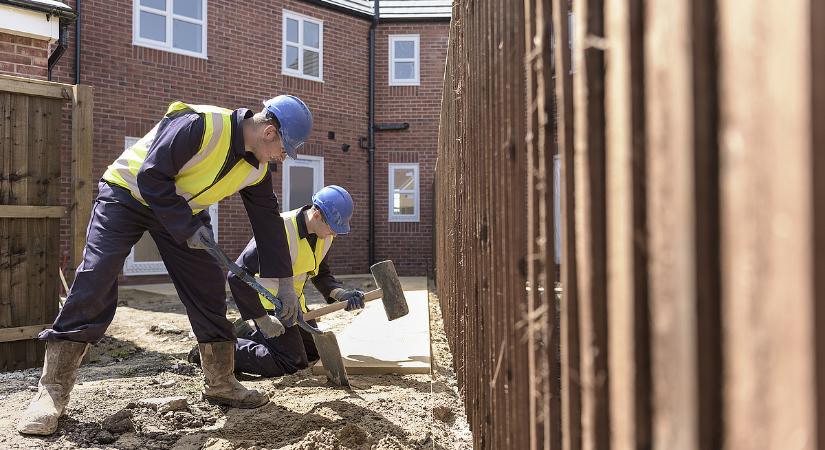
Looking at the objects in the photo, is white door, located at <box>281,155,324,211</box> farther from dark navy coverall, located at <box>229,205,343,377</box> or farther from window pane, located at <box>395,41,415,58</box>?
dark navy coverall, located at <box>229,205,343,377</box>

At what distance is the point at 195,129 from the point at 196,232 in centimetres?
58

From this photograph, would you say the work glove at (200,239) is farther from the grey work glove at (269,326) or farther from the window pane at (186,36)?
the window pane at (186,36)

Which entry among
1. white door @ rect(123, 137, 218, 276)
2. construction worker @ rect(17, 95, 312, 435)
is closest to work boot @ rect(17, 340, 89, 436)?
construction worker @ rect(17, 95, 312, 435)

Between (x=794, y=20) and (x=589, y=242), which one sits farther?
(x=589, y=242)

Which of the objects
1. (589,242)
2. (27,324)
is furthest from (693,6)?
(27,324)

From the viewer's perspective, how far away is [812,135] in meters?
0.46

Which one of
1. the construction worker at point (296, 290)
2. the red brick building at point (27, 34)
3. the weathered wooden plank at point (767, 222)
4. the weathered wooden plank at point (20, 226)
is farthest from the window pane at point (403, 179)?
the weathered wooden plank at point (767, 222)

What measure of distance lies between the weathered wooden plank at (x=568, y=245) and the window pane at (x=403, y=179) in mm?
13560

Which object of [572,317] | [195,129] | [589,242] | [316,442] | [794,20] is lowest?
[316,442]

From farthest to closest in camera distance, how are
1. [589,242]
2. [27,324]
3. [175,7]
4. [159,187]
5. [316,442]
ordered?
[175,7] → [27,324] → [159,187] → [316,442] → [589,242]

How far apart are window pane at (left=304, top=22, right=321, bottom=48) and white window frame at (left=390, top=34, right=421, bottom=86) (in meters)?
1.91

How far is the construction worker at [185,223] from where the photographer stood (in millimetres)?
3262

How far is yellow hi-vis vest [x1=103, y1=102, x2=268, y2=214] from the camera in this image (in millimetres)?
3479

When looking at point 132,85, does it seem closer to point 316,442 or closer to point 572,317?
point 316,442
